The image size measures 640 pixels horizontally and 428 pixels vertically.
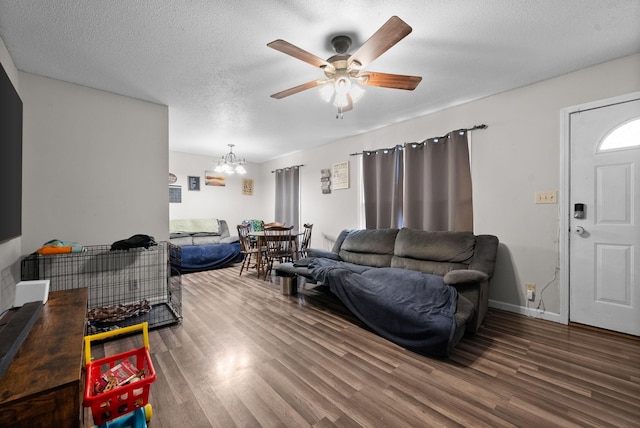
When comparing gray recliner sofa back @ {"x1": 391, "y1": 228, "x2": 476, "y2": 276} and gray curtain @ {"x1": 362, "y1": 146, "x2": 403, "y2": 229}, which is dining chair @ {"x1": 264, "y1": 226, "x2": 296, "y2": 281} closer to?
gray curtain @ {"x1": 362, "y1": 146, "x2": 403, "y2": 229}

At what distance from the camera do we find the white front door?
229cm

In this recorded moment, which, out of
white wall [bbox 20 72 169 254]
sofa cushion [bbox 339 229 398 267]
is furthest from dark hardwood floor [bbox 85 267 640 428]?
white wall [bbox 20 72 169 254]

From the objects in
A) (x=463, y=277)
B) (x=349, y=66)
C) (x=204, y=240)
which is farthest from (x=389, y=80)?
(x=204, y=240)

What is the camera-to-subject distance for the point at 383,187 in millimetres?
4082

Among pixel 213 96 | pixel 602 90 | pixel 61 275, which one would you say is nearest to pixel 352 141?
pixel 213 96

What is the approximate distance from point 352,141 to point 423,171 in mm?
1579

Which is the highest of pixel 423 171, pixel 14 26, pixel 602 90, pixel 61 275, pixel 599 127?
pixel 14 26

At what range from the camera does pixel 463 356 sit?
78.8 inches

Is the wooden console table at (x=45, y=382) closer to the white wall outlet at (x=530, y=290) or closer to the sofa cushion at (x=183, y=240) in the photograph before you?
the white wall outlet at (x=530, y=290)

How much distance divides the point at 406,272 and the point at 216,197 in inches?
204

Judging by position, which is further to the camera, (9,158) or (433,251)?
(433,251)

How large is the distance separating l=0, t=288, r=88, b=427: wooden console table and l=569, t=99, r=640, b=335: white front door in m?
3.74

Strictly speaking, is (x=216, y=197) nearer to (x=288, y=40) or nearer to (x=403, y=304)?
(x=288, y=40)

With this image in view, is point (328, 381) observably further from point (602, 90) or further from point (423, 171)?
point (602, 90)
